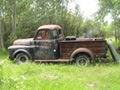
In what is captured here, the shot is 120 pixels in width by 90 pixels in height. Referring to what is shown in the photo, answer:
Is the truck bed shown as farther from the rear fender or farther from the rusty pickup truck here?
the rear fender

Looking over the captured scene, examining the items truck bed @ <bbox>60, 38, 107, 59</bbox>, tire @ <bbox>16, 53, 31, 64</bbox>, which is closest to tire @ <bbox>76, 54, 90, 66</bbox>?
truck bed @ <bbox>60, 38, 107, 59</bbox>

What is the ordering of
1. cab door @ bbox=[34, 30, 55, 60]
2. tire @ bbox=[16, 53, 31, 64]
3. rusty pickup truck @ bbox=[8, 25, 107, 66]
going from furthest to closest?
1. tire @ bbox=[16, 53, 31, 64]
2. cab door @ bbox=[34, 30, 55, 60]
3. rusty pickup truck @ bbox=[8, 25, 107, 66]

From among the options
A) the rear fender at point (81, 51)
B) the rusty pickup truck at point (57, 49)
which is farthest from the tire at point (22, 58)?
the rear fender at point (81, 51)

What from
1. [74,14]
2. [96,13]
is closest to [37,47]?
[96,13]

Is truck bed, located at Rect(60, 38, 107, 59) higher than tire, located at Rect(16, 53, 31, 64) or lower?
higher

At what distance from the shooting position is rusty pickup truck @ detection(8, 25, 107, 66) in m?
6.56

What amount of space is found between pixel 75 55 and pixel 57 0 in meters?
7.51

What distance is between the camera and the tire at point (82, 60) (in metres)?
6.65

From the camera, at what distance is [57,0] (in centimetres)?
1280

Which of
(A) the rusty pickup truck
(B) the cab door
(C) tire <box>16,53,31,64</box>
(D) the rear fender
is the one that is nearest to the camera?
(D) the rear fender

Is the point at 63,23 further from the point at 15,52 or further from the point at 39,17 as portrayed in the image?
the point at 15,52

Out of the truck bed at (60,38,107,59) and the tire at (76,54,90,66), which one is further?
the tire at (76,54,90,66)

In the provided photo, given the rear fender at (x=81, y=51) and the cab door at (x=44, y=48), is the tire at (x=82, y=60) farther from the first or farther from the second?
the cab door at (x=44, y=48)

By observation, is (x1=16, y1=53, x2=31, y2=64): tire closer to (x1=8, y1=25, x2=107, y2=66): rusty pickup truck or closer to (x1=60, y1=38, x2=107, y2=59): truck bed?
(x1=8, y1=25, x2=107, y2=66): rusty pickup truck
